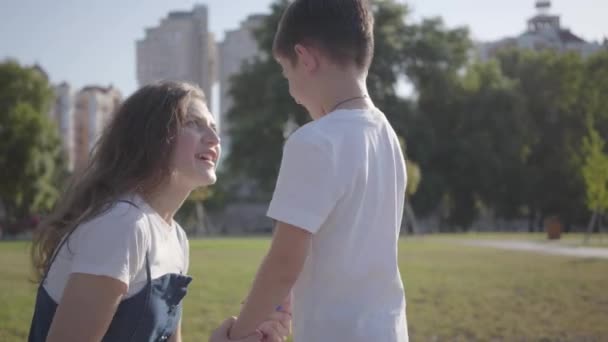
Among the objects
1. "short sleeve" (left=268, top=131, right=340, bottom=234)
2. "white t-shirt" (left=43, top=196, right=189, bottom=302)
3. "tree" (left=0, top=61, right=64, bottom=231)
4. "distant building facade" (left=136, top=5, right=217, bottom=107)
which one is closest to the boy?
"short sleeve" (left=268, top=131, right=340, bottom=234)

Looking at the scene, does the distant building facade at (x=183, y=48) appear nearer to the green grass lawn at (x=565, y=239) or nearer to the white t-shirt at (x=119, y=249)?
the green grass lawn at (x=565, y=239)

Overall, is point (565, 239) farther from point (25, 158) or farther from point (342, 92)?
point (342, 92)

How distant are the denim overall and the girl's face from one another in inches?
12.6

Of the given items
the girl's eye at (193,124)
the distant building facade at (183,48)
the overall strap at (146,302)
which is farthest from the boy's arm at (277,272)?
the distant building facade at (183,48)

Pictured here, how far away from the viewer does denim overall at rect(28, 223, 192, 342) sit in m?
2.38

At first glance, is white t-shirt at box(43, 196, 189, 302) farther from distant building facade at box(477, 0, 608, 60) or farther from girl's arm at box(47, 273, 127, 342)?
distant building facade at box(477, 0, 608, 60)

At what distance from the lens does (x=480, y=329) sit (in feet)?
28.0

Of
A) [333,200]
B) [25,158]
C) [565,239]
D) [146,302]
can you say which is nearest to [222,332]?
[146,302]

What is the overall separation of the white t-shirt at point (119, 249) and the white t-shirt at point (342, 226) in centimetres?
44

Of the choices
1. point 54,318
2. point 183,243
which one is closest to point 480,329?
point 183,243

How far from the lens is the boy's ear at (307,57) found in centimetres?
229

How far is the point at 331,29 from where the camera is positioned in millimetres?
2268

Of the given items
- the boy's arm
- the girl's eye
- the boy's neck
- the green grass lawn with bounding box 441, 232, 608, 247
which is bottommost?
the green grass lawn with bounding box 441, 232, 608, 247

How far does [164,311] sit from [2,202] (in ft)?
152
